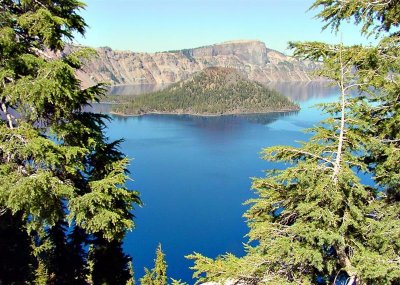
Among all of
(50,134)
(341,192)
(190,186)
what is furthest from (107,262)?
(190,186)

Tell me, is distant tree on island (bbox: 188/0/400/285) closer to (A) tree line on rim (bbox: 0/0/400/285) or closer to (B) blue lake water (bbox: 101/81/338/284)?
(A) tree line on rim (bbox: 0/0/400/285)

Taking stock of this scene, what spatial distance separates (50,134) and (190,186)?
7202cm

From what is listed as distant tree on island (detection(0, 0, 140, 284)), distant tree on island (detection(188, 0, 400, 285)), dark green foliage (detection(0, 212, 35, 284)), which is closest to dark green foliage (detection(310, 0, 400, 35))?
distant tree on island (detection(188, 0, 400, 285))

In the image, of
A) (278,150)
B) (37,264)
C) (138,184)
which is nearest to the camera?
(278,150)

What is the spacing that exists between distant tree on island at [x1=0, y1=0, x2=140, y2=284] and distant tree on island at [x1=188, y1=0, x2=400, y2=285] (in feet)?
8.75

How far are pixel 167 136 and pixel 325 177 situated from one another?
449 feet

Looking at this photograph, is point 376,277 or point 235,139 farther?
point 235,139

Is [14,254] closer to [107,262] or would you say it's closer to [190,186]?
[107,262]

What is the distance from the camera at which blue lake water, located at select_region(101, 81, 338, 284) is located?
176 ft

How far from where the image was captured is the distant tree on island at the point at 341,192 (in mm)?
6531

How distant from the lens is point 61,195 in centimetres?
773

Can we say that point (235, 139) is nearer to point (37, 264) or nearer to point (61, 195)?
point (37, 264)

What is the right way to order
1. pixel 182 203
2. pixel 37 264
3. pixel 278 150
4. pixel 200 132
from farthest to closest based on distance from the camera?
1. pixel 200 132
2. pixel 182 203
3. pixel 37 264
4. pixel 278 150

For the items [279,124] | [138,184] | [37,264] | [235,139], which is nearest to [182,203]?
[138,184]
